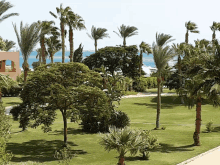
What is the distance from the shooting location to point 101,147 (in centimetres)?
2300

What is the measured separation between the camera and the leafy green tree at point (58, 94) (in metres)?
21.9

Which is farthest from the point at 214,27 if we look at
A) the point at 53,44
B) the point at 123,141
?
the point at 123,141

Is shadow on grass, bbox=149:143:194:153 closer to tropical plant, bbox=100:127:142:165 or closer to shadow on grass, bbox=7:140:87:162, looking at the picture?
shadow on grass, bbox=7:140:87:162

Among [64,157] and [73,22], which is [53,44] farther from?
[64,157]

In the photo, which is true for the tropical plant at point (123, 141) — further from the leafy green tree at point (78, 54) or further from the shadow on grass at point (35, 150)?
the leafy green tree at point (78, 54)

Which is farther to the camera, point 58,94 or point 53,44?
point 53,44

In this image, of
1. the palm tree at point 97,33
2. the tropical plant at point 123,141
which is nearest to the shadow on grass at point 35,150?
the tropical plant at point 123,141

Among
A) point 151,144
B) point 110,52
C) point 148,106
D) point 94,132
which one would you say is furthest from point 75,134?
point 110,52

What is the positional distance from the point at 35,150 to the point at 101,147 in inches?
181

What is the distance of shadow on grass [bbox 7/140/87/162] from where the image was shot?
2074 cm

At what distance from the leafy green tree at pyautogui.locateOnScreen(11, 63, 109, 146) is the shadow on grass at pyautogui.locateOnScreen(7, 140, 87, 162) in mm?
1726

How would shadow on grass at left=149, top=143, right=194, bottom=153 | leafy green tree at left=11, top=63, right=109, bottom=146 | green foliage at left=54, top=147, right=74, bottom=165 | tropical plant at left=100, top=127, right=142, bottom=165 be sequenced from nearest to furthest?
tropical plant at left=100, top=127, right=142, bottom=165, green foliage at left=54, top=147, right=74, bottom=165, leafy green tree at left=11, top=63, right=109, bottom=146, shadow on grass at left=149, top=143, right=194, bottom=153


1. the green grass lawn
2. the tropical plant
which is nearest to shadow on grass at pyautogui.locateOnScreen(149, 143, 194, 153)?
the green grass lawn

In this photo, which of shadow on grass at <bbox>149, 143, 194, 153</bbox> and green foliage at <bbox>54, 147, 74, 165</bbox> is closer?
green foliage at <bbox>54, 147, 74, 165</bbox>
